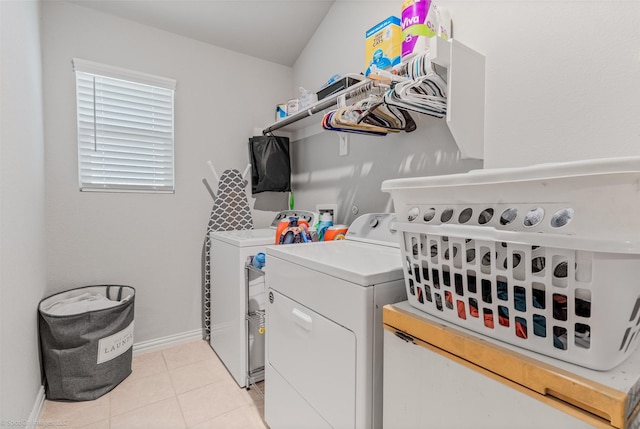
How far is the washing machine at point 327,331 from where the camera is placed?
0.91 m

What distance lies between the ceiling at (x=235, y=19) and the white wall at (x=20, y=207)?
0.58 metres

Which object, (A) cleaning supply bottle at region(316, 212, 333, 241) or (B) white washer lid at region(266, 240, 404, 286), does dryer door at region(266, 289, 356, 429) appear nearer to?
(B) white washer lid at region(266, 240, 404, 286)

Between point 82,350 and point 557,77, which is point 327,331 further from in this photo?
point 82,350

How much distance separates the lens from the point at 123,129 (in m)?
2.18

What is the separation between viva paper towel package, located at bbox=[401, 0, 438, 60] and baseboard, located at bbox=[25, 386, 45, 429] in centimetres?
242

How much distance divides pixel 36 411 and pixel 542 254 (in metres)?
2.30

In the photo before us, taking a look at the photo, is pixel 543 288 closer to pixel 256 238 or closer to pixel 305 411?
pixel 305 411

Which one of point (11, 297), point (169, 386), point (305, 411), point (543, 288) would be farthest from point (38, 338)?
point (543, 288)

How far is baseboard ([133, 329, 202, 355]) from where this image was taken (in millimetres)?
2248

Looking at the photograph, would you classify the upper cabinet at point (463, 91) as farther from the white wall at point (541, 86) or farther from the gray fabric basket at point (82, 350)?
the gray fabric basket at point (82, 350)

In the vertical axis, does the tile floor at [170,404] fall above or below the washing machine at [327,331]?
below

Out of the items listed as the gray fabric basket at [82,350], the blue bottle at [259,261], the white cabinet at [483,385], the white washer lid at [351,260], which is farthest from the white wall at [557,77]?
the gray fabric basket at [82,350]

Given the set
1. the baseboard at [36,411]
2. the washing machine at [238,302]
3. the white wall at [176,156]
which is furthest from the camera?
the white wall at [176,156]

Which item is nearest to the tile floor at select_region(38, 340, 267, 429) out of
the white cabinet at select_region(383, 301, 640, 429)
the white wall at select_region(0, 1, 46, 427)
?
the white wall at select_region(0, 1, 46, 427)
